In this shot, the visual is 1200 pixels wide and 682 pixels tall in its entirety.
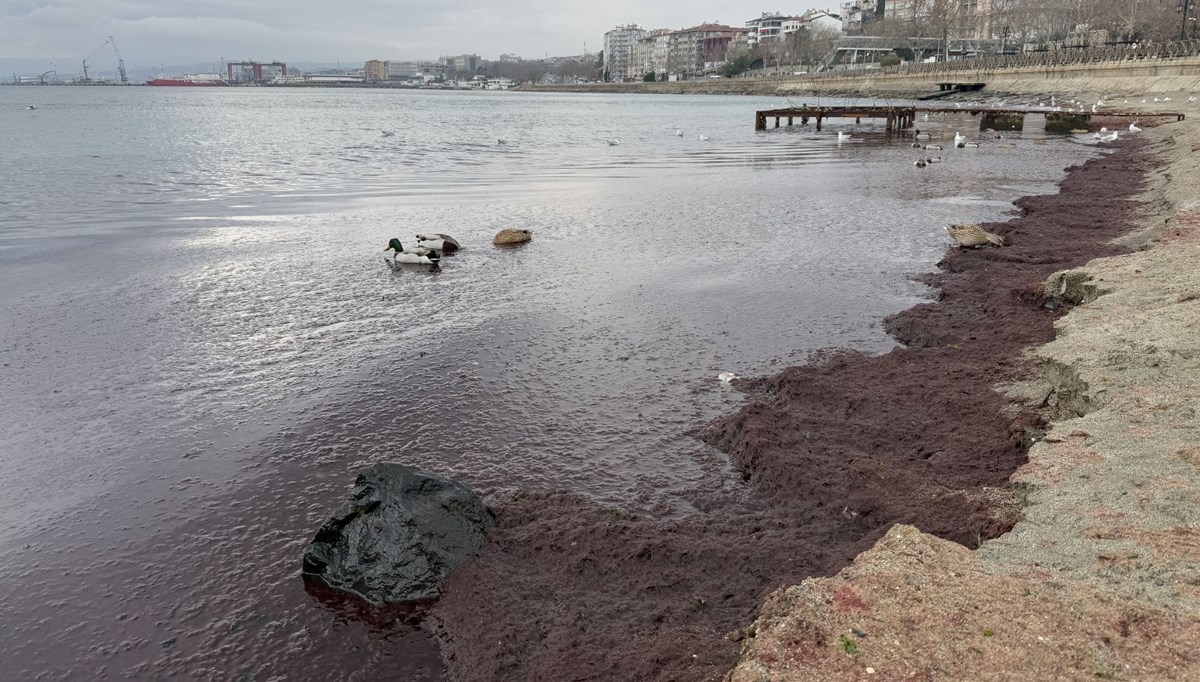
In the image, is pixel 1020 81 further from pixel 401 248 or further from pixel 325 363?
pixel 325 363

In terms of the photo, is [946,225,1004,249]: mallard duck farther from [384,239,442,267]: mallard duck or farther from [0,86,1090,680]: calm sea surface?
[384,239,442,267]: mallard duck

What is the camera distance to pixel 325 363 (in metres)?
9.60

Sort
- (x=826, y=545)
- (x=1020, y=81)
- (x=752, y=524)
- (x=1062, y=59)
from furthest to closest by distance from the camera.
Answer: (x=1020, y=81) < (x=1062, y=59) < (x=752, y=524) < (x=826, y=545)

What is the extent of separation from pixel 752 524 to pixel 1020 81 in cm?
9787

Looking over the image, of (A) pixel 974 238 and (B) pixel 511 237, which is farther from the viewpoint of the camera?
(B) pixel 511 237

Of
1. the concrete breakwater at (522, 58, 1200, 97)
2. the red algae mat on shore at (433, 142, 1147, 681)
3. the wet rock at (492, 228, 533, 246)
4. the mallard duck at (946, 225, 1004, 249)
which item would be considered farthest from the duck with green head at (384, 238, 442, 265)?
the concrete breakwater at (522, 58, 1200, 97)

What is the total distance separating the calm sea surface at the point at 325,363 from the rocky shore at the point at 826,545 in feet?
1.73

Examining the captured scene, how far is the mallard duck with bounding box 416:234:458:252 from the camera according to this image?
50.4 feet

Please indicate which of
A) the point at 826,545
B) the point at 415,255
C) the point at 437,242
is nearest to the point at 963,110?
the point at 437,242

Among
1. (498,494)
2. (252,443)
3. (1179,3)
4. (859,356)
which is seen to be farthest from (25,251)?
(1179,3)

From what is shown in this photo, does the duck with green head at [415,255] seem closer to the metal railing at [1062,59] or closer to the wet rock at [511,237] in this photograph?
the wet rock at [511,237]

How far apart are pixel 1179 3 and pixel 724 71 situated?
109 m

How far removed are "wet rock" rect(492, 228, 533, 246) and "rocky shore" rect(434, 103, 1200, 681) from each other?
8.90 meters

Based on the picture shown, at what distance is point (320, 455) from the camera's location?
728cm
